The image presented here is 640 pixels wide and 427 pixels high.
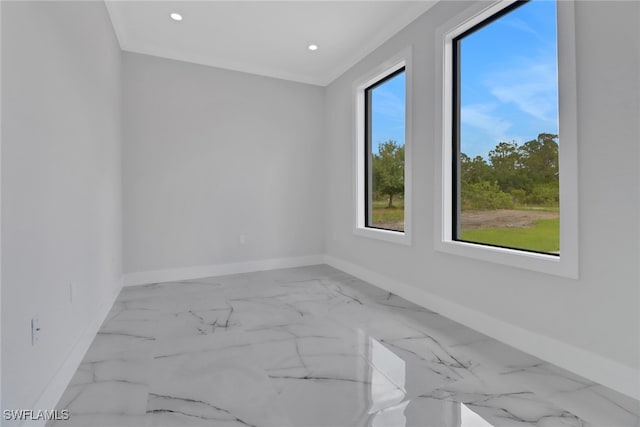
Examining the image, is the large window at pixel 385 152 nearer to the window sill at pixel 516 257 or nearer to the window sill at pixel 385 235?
the window sill at pixel 385 235

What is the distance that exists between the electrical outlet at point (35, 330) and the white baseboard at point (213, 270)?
2223mm

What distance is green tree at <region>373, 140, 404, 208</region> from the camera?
3.26 m

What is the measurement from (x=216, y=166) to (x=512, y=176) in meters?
3.05

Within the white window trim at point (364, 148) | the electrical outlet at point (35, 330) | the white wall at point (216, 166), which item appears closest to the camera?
the electrical outlet at point (35, 330)

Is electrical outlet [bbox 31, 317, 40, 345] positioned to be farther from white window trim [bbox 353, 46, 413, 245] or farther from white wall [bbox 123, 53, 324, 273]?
white window trim [bbox 353, 46, 413, 245]

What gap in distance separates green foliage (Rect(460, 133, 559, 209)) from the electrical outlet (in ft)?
8.83

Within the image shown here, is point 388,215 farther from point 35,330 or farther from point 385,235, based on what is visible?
point 35,330

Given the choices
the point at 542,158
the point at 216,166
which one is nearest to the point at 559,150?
the point at 542,158

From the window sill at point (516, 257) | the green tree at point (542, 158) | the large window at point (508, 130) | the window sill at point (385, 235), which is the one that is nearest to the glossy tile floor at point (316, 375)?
the window sill at point (516, 257)

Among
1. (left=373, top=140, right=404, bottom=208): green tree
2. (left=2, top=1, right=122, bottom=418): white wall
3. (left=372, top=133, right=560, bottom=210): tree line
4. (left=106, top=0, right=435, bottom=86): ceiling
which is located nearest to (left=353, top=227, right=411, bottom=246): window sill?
(left=373, top=140, right=404, bottom=208): green tree

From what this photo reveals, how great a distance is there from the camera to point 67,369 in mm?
1583

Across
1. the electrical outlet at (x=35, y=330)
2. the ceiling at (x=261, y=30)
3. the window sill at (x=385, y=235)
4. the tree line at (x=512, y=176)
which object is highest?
the ceiling at (x=261, y=30)

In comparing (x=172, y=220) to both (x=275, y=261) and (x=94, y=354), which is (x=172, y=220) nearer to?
(x=275, y=261)

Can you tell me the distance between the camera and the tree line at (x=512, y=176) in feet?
6.45
